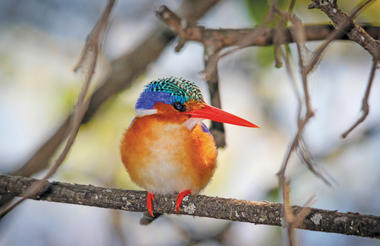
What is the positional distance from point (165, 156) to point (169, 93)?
1.23 ft

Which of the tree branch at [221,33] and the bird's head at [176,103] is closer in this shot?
the bird's head at [176,103]

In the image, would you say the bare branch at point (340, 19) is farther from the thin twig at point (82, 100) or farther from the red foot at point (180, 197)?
the red foot at point (180, 197)

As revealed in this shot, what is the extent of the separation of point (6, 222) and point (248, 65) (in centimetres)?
253

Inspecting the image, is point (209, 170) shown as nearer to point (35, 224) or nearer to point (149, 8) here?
point (149, 8)

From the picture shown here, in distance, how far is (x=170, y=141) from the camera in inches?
104

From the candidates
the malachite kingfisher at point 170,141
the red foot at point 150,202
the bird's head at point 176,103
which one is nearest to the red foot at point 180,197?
the malachite kingfisher at point 170,141

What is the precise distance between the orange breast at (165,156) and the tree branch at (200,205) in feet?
0.36

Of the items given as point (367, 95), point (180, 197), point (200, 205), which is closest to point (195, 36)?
point (180, 197)

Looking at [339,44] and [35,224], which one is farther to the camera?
[35,224]

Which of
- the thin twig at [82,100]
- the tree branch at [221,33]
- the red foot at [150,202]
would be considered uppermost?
the thin twig at [82,100]

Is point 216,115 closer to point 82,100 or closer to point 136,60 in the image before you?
point 82,100

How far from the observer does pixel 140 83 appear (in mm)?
4277

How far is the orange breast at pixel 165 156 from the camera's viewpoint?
2.63 m

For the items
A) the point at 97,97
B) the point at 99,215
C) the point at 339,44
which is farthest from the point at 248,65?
the point at 99,215
